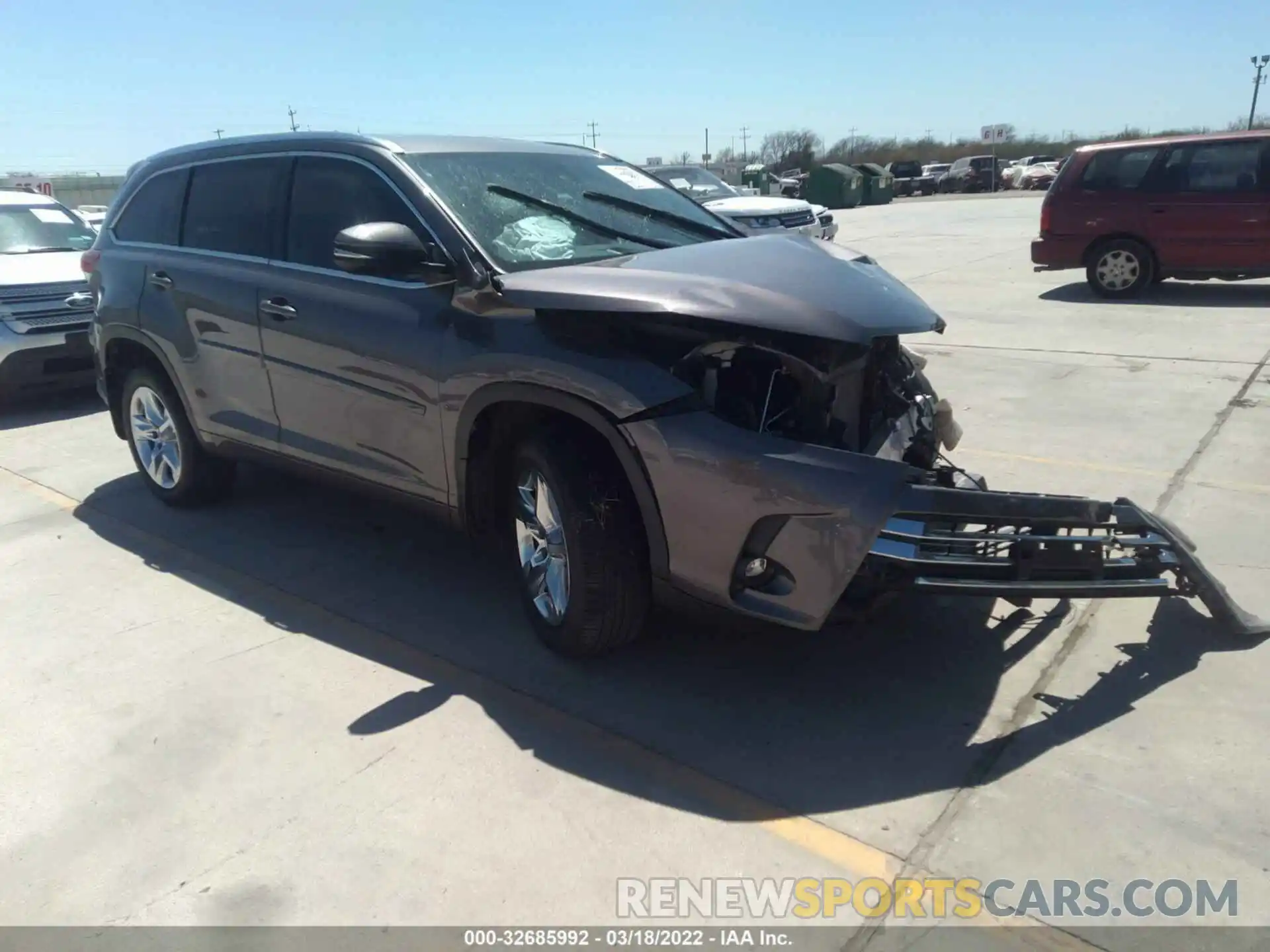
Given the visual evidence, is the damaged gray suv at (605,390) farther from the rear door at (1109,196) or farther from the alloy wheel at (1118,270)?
the alloy wheel at (1118,270)

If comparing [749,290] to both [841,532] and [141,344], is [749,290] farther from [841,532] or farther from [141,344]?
[141,344]

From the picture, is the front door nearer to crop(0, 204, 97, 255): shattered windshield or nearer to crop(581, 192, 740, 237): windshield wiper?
crop(581, 192, 740, 237): windshield wiper

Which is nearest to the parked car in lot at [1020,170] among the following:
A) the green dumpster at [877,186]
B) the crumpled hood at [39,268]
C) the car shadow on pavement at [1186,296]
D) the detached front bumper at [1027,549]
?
the green dumpster at [877,186]

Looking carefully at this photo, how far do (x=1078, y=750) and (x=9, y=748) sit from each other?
349 centimetres

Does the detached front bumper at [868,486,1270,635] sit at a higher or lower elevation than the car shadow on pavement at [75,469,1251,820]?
higher

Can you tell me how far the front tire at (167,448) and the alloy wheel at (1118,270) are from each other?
9.93m

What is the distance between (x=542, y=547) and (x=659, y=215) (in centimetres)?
172

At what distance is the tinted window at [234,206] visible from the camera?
4777 mm

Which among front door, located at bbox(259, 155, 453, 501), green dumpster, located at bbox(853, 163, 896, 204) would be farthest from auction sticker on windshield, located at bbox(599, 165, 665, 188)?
green dumpster, located at bbox(853, 163, 896, 204)

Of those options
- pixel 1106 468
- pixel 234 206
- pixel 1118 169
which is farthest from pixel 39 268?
pixel 1118 169

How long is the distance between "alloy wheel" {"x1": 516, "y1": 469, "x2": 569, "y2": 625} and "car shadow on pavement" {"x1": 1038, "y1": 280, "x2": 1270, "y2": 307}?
31.7 feet

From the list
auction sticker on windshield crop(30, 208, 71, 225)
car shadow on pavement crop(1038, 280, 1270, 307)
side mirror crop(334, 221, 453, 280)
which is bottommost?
car shadow on pavement crop(1038, 280, 1270, 307)

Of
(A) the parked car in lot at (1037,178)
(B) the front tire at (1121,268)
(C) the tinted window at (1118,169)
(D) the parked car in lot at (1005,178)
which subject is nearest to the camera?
(C) the tinted window at (1118,169)

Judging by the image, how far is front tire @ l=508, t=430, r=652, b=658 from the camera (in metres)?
3.46
